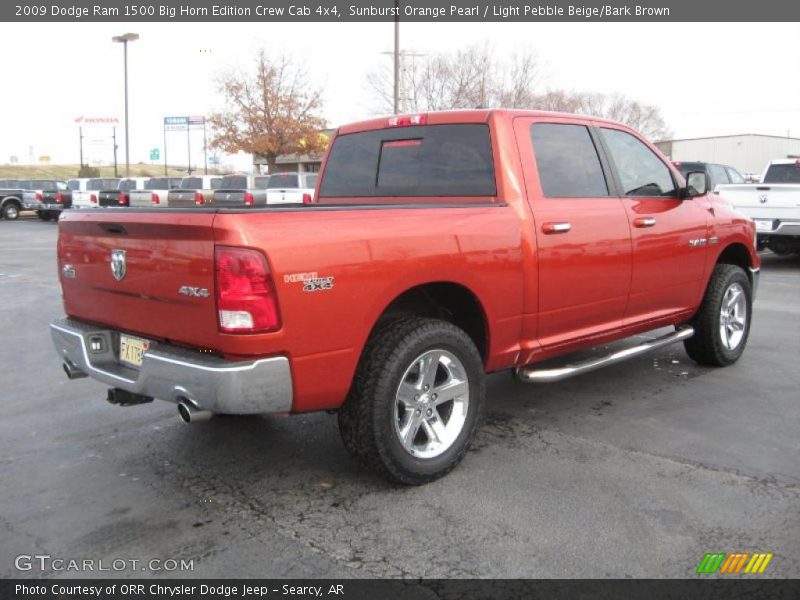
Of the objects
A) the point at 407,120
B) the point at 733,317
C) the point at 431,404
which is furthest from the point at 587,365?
the point at 733,317

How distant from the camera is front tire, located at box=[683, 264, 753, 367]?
5684mm

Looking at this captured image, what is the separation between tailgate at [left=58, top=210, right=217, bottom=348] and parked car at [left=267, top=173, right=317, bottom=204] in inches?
659

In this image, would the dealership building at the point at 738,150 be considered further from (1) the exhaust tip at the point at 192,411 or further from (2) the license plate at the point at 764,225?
(1) the exhaust tip at the point at 192,411

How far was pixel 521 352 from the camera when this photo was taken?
422 cm

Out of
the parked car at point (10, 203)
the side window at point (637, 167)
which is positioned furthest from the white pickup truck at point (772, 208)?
the parked car at point (10, 203)

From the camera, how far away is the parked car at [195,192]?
70.0ft

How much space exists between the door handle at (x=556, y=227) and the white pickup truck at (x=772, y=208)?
28.0ft

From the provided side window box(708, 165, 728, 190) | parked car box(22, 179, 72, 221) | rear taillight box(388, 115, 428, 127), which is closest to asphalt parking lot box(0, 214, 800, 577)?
rear taillight box(388, 115, 428, 127)

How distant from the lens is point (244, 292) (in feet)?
9.73

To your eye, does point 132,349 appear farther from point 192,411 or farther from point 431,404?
point 431,404

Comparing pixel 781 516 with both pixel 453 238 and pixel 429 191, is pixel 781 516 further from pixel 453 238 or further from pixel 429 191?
pixel 429 191

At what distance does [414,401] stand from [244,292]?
1112 mm
